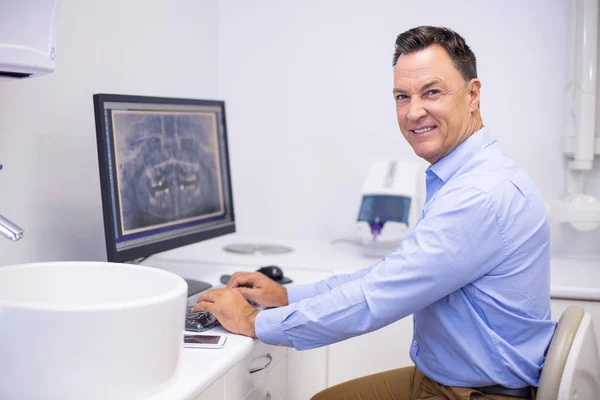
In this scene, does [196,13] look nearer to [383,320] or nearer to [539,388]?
[383,320]

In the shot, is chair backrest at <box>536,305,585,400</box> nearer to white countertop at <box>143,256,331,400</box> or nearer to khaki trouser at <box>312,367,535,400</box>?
khaki trouser at <box>312,367,535,400</box>

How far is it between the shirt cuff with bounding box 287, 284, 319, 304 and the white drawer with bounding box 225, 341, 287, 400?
132 millimetres

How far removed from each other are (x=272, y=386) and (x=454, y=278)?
606 millimetres

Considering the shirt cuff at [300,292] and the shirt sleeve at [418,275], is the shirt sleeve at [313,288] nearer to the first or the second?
the shirt cuff at [300,292]

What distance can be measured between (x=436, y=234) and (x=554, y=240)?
1310 mm

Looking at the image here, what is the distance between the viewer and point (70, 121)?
1.69m

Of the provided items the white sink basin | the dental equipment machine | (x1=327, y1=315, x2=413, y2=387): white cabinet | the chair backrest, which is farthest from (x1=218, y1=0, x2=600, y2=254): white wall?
the white sink basin

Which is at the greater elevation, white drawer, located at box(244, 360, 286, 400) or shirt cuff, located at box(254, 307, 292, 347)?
shirt cuff, located at box(254, 307, 292, 347)

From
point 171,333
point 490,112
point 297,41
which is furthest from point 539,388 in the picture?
point 297,41

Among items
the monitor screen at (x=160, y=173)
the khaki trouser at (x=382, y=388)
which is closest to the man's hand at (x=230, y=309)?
the monitor screen at (x=160, y=173)

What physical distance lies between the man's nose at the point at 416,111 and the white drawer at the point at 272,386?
715mm

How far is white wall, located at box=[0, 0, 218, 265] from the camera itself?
1512 millimetres

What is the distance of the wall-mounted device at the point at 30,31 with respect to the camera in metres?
1.17

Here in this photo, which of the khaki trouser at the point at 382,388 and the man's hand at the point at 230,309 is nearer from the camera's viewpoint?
the man's hand at the point at 230,309
